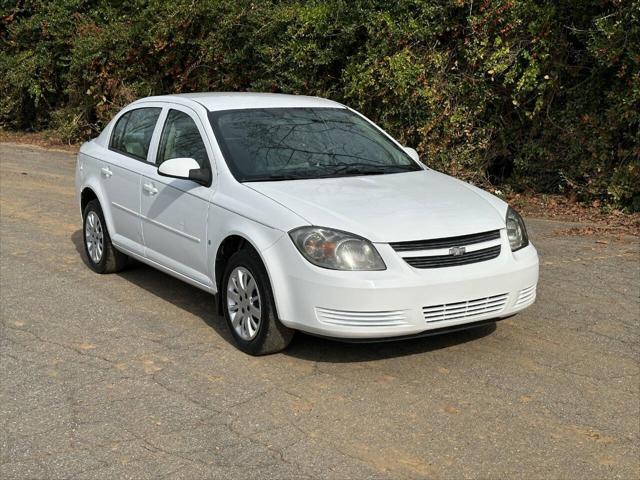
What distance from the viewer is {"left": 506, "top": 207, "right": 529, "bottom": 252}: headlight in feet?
21.6

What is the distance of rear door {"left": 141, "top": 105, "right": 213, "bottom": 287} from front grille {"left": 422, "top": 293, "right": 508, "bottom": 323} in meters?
1.68

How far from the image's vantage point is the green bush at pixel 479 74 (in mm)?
11094

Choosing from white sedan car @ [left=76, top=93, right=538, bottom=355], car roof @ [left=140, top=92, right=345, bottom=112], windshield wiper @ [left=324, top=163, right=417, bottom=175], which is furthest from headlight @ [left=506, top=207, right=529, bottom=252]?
car roof @ [left=140, top=92, right=345, bottom=112]

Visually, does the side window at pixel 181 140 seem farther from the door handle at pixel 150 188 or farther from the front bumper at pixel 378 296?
the front bumper at pixel 378 296

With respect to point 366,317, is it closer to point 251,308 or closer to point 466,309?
point 466,309

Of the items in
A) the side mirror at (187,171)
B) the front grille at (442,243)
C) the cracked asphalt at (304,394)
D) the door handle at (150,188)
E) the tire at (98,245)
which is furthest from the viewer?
the tire at (98,245)

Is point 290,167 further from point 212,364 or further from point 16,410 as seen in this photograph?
point 16,410

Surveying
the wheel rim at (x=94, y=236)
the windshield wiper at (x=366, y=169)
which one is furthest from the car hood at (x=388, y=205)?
the wheel rim at (x=94, y=236)

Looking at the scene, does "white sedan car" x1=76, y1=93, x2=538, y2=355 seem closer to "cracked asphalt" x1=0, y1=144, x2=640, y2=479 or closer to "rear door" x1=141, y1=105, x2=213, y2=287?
"rear door" x1=141, y1=105, x2=213, y2=287

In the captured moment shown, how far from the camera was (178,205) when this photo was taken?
7.19 metres

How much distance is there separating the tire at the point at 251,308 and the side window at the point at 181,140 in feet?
3.11

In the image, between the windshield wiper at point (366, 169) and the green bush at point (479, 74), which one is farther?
the green bush at point (479, 74)

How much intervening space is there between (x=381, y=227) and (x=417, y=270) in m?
0.34

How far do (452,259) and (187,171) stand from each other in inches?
79.2
